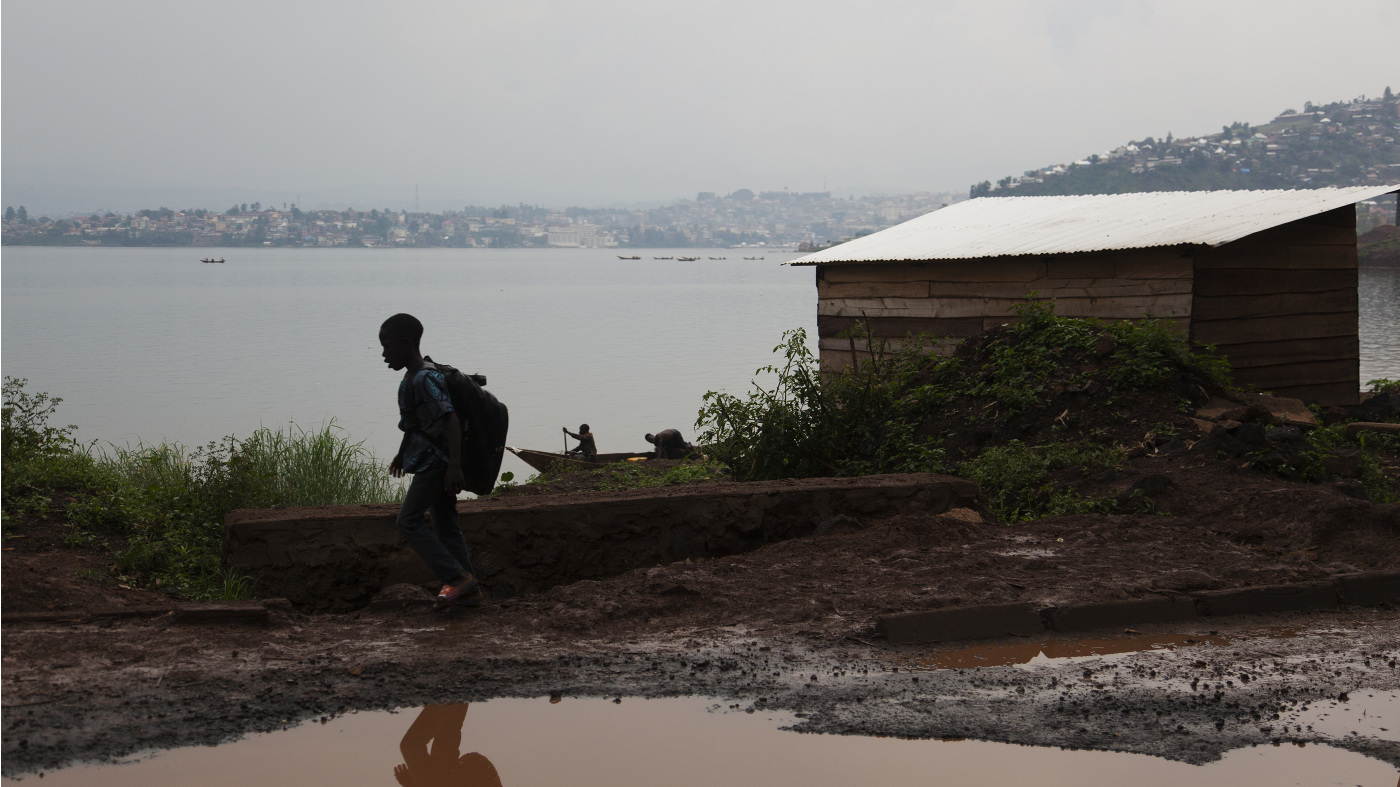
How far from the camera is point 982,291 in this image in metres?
12.7

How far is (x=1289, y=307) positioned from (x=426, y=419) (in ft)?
34.2

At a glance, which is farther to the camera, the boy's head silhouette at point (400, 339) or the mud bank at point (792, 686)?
the boy's head silhouette at point (400, 339)

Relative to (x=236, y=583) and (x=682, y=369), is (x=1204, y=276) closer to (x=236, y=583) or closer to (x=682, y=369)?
(x=236, y=583)

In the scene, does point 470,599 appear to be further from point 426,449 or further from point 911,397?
point 911,397

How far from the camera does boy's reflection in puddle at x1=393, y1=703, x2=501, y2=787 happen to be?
396 cm

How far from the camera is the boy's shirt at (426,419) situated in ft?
18.2

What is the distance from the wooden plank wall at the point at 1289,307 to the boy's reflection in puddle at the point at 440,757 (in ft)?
30.2

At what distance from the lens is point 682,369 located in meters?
29.2

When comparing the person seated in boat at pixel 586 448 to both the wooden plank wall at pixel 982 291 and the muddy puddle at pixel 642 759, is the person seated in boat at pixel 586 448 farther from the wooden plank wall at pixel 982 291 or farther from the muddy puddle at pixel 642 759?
the muddy puddle at pixel 642 759

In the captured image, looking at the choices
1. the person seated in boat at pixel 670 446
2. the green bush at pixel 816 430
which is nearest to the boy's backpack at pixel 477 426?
the green bush at pixel 816 430

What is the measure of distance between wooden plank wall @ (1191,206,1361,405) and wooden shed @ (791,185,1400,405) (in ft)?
0.06

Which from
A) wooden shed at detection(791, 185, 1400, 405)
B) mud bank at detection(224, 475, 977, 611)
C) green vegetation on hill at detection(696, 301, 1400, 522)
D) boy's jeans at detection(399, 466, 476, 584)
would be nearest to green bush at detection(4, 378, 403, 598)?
mud bank at detection(224, 475, 977, 611)

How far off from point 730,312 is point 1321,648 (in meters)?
50.0

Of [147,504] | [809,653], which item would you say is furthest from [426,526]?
[147,504]
